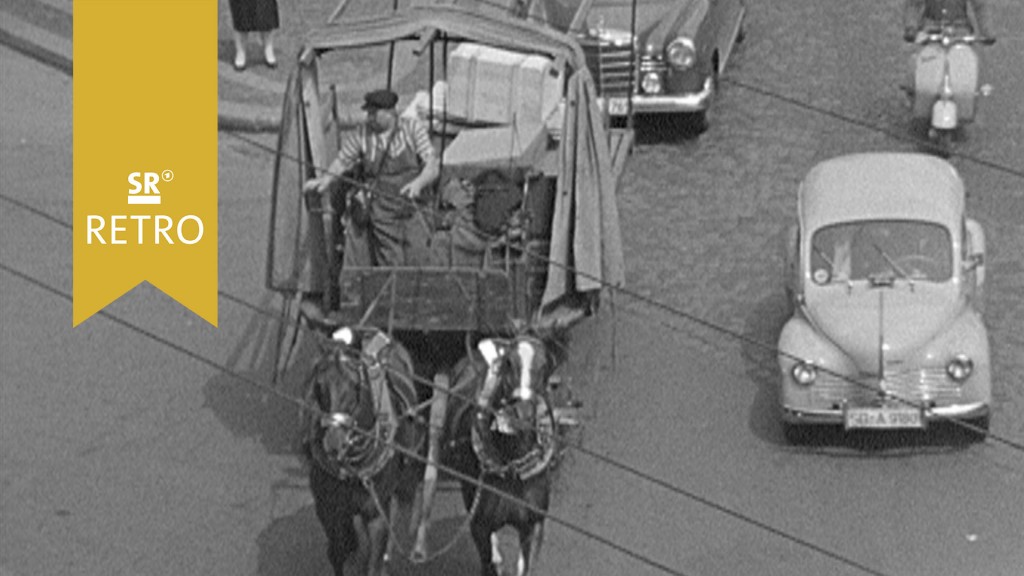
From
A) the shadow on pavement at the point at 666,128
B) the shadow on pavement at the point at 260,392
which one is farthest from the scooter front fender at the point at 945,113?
the shadow on pavement at the point at 260,392

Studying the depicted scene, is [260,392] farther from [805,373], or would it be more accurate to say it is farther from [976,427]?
[976,427]

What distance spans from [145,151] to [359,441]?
840 cm

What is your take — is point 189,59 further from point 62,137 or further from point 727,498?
point 727,498

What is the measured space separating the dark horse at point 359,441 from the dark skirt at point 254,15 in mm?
8763

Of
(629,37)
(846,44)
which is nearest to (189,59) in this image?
(629,37)

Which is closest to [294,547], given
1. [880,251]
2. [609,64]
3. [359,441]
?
[359,441]

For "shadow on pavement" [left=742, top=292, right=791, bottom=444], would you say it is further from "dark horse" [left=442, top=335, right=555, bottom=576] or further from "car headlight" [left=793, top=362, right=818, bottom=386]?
"dark horse" [left=442, top=335, right=555, bottom=576]

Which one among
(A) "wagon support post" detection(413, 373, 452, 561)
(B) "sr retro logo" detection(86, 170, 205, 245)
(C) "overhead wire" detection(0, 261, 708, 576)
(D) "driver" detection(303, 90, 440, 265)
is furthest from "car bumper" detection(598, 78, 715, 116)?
(A) "wagon support post" detection(413, 373, 452, 561)

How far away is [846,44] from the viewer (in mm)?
24422

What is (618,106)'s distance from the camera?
850 inches

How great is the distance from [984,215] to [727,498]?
209 inches

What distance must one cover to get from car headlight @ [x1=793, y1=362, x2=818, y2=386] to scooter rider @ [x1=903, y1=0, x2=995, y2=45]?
5.89 metres

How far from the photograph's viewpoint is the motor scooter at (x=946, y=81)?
69.5ft

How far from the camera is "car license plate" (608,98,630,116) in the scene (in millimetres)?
21469
